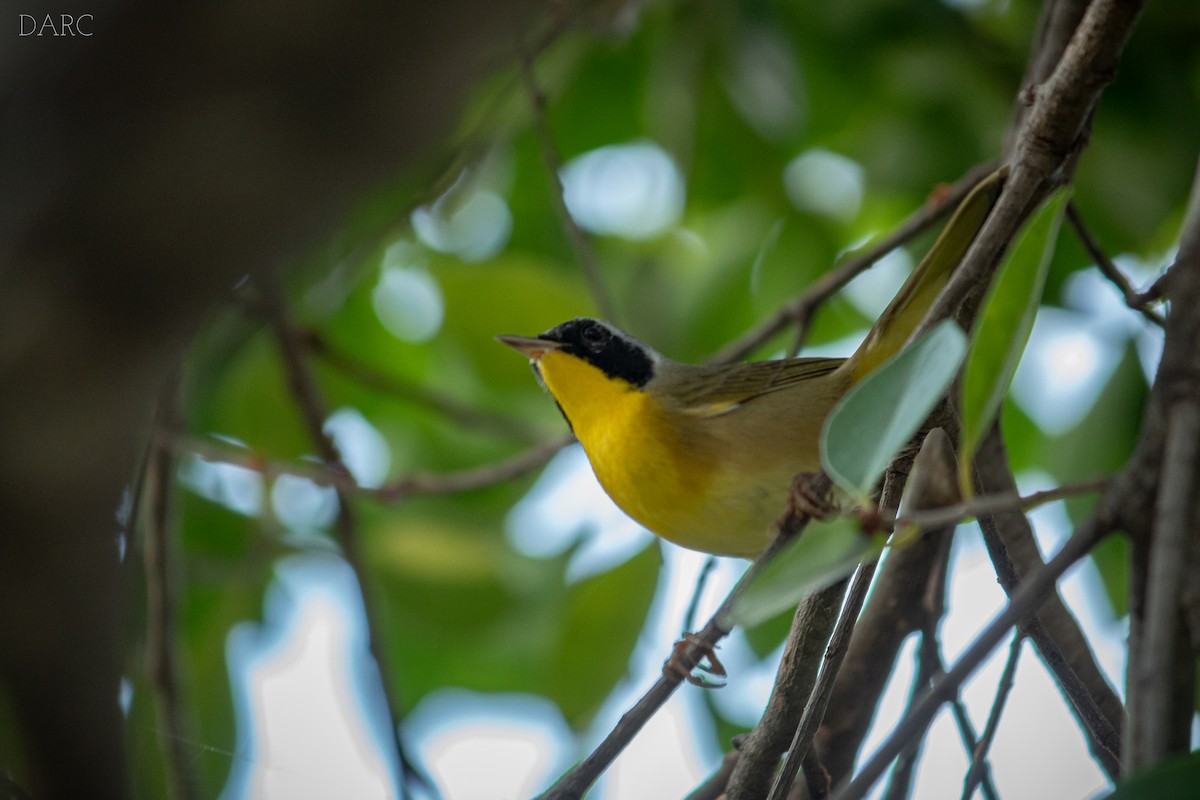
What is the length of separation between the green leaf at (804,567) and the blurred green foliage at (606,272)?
6.36ft

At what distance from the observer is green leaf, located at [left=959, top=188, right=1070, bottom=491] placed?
125 centimetres

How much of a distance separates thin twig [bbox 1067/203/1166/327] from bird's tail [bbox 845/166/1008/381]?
21 centimetres

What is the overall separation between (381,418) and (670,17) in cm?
193

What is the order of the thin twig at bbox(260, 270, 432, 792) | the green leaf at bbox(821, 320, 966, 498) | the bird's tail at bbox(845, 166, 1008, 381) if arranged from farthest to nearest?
1. the thin twig at bbox(260, 270, 432, 792)
2. the bird's tail at bbox(845, 166, 1008, 381)
3. the green leaf at bbox(821, 320, 966, 498)

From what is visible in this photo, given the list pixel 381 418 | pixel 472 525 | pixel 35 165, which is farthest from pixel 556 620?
pixel 35 165

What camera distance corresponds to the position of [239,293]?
9.88 feet

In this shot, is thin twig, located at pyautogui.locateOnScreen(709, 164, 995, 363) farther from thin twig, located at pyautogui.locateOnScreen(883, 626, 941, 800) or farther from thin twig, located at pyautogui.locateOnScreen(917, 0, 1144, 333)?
thin twig, located at pyautogui.locateOnScreen(883, 626, 941, 800)

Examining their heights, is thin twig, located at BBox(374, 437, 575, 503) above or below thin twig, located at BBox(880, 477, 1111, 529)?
above

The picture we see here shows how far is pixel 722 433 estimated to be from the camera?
3.28 m

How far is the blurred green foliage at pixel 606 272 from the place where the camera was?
3.20 m

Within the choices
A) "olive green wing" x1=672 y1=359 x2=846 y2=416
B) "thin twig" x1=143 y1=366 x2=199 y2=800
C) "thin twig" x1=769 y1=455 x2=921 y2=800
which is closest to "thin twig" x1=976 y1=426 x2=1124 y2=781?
"thin twig" x1=769 y1=455 x2=921 y2=800

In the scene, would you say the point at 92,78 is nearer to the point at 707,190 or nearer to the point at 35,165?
the point at 35,165

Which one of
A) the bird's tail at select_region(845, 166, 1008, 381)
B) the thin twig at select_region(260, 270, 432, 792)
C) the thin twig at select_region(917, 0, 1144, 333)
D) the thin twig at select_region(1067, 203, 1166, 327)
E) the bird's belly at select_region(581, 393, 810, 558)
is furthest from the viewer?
the bird's belly at select_region(581, 393, 810, 558)

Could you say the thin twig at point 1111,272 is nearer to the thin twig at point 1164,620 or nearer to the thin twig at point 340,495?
the thin twig at point 1164,620
